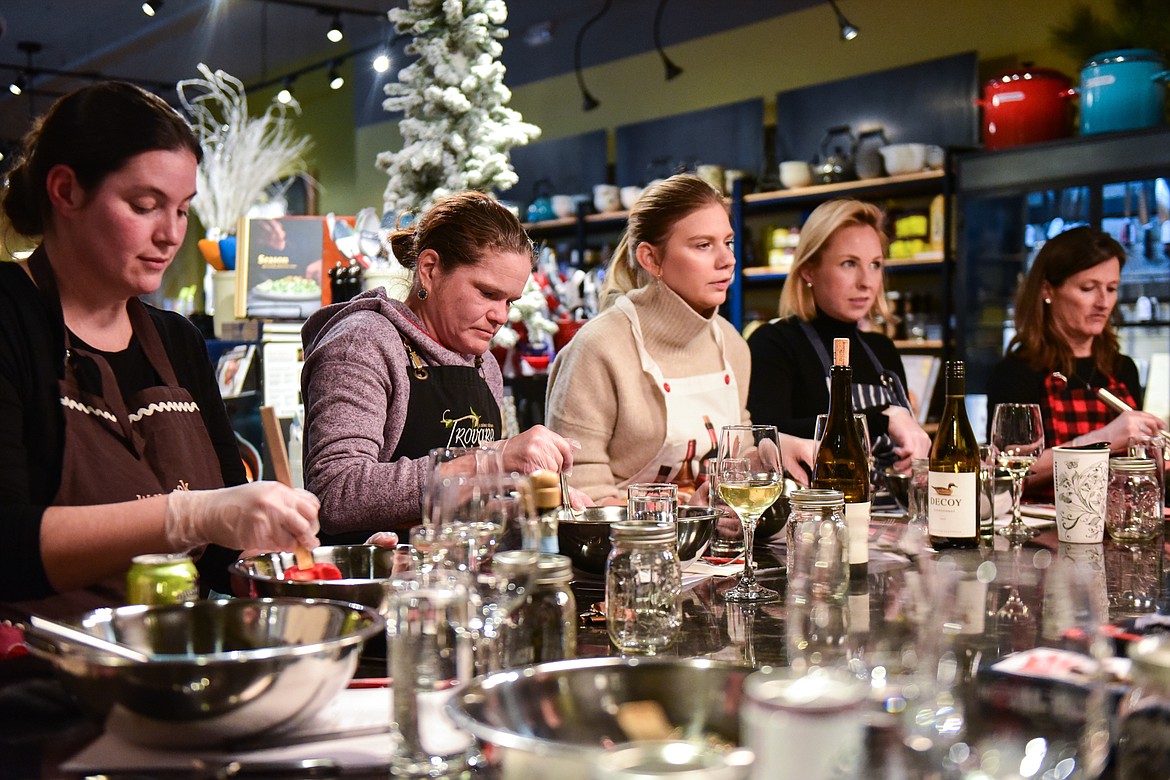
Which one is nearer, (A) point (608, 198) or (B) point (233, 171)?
(B) point (233, 171)

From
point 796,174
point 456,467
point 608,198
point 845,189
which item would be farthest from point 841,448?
point 608,198

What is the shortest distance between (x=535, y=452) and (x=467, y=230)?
0.68m

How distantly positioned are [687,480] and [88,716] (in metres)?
1.91

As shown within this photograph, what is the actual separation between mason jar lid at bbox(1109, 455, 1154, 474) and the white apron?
0.99m

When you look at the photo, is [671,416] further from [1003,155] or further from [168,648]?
[1003,155]

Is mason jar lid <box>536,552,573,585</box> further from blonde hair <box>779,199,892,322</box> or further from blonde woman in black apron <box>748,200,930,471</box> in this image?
blonde hair <box>779,199,892,322</box>

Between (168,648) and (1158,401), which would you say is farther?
(1158,401)

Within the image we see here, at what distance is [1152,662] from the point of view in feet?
2.39

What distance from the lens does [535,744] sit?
66cm

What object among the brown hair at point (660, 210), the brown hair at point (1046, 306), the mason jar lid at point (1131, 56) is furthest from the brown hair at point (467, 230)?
the mason jar lid at point (1131, 56)

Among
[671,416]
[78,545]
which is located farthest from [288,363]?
[78,545]

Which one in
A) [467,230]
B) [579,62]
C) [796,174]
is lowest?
[467,230]

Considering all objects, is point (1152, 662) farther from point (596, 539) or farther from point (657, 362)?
point (657, 362)

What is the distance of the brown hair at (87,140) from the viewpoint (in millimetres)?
1607
